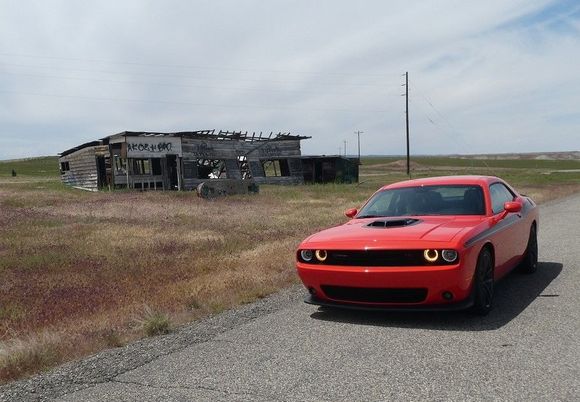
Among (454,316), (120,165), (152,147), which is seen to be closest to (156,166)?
(152,147)

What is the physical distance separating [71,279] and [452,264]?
7075 millimetres

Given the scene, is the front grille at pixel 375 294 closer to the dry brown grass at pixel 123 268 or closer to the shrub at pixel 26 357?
the dry brown grass at pixel 123 268

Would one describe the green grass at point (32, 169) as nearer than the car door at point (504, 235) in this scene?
No

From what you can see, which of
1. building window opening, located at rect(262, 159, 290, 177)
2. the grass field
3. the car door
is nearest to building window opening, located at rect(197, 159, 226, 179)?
building window opening, located at rect(262, 159, 290, 177)

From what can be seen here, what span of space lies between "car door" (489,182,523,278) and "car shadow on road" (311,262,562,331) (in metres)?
0.31

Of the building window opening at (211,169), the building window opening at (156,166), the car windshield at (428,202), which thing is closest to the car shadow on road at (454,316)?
the car windshield at (428,202)

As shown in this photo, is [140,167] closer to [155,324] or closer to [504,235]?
[155,324]

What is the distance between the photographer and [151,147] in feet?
111

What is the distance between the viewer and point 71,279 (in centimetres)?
976

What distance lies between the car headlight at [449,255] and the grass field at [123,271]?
2812mm

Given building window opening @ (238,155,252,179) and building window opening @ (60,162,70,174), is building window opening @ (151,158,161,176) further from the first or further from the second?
building window opening @ (60,162,70,174)

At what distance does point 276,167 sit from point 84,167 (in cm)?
1388

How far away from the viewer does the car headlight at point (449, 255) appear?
17.0ft

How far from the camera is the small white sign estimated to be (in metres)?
33.0
